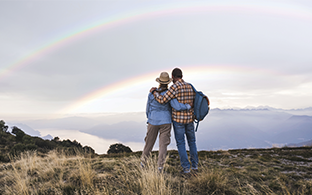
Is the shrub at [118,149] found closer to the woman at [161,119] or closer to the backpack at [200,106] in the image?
the woman at [161,119]

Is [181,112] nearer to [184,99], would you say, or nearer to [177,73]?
[184,99]

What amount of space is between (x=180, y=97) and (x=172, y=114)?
49cm

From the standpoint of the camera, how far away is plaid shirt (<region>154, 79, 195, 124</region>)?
385 cm

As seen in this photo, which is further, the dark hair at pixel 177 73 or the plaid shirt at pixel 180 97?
the dark hair at pixel 177 73

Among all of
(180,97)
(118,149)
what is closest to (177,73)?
(180,97)

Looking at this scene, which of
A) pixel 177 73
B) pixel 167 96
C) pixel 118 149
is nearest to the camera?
pixel 167 96

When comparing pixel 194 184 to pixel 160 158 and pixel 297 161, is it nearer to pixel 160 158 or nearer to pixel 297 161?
pixel 160 158

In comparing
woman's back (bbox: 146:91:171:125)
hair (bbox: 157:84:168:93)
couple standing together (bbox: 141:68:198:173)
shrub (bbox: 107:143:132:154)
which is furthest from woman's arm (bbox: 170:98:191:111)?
shrub (bbox: 107:143:132:154)

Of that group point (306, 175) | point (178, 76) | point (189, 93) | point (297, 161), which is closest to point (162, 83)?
point (178, 76)

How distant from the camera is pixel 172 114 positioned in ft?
13.5

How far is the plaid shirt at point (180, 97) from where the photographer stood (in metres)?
3.85

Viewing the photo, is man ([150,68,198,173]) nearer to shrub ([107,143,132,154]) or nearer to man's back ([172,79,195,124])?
man's back ([172,79,195,124])

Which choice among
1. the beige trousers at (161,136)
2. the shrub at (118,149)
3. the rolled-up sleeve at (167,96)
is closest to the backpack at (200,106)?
the rolled-up sleeve at (167,96)

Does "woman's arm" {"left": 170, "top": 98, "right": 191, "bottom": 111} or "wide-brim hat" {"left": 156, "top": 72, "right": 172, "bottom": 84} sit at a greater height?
"wide-brim hat" {"left": 156, "top": 72, "right": 172, "bottom": 84}
